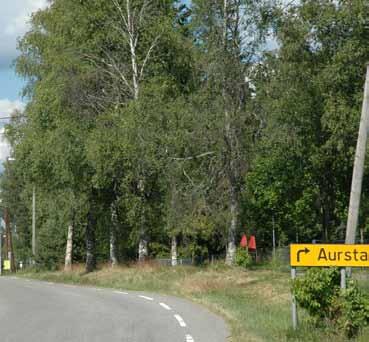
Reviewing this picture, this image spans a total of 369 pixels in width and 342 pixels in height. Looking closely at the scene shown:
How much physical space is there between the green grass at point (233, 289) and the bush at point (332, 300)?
0.81ft

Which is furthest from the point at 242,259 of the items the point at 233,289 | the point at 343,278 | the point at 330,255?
the point at 343,278

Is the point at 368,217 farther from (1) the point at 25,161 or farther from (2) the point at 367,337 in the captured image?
(2) the point at 367,337

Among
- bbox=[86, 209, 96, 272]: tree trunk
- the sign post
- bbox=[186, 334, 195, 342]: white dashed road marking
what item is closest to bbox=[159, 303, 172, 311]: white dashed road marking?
bbox=[186, 334, 195, 342]: white dashed road marking

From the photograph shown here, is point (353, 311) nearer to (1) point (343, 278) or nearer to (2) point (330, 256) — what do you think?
(1) point (343, 278)

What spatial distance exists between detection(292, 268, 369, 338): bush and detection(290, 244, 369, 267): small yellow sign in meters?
0.21

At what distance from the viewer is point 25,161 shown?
39031mm

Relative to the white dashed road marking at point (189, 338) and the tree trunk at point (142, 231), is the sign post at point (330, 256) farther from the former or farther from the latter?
the tree trunk at point (142, 231)

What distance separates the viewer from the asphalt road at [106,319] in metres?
15.5

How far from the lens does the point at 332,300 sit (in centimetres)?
1473

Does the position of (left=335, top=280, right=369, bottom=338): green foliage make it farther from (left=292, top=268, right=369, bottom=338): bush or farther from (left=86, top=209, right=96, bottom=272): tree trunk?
(left=86, top=209, right=96, bottom=272): tree trunk

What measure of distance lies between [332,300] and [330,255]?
799mm

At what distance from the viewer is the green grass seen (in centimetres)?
1501

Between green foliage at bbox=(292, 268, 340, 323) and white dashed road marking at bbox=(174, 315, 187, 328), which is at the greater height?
green foliage at bbox=(292, 268, 340, 323)

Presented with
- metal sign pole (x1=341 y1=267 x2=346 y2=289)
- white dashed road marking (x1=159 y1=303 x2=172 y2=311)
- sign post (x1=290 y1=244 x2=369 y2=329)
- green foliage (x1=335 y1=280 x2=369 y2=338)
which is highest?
sign post (x1=290 y1=244 x2=369 y2=329)
